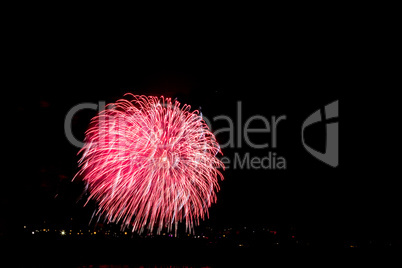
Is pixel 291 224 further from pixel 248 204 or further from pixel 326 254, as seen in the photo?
pixel 326 254

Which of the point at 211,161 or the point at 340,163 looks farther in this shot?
the point at 340,163

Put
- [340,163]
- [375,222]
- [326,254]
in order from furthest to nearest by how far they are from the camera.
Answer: [340,163] → [375,222] → [326,254]

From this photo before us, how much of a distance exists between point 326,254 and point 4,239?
10948 millimetres

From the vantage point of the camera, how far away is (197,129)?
11.2m

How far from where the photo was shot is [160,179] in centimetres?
1073

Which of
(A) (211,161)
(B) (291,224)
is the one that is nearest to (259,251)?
(A) (211,161)

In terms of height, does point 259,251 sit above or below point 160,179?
below

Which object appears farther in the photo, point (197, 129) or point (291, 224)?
point (291, 224)

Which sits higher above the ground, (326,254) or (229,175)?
(229,175)

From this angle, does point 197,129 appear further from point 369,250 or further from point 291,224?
point 291,224

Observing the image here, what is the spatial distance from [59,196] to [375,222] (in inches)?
900

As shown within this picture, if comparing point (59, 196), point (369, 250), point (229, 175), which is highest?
point (229, 175)

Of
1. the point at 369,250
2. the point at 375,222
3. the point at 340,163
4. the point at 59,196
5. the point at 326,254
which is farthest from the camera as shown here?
the point at 340,163

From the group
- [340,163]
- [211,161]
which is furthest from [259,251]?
[340,163]
